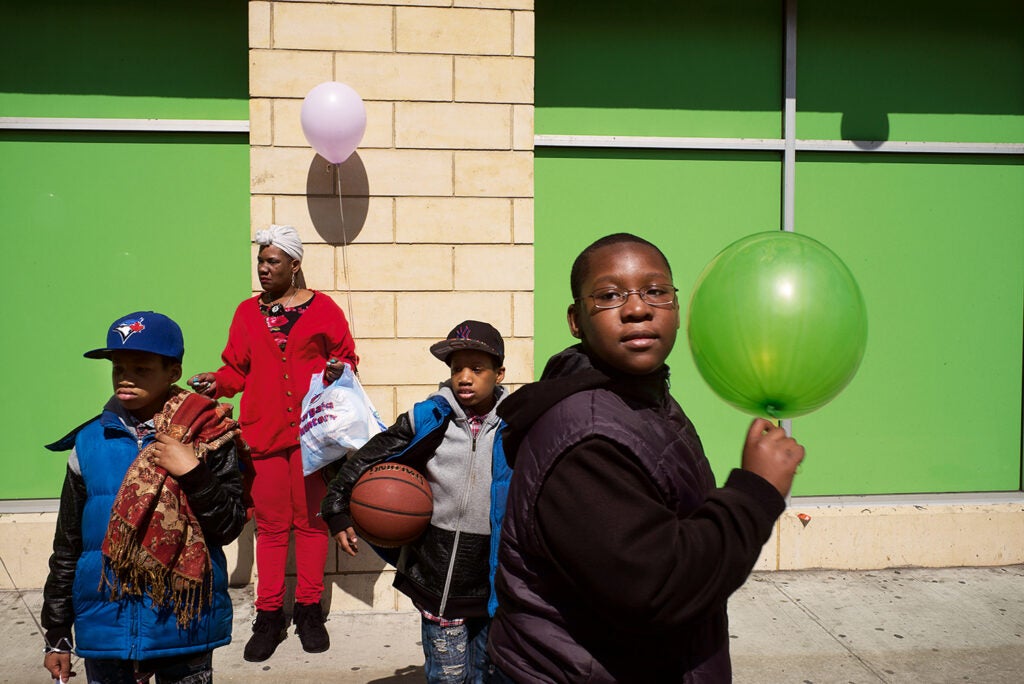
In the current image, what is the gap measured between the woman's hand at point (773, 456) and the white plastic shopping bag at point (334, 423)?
2.97 meters

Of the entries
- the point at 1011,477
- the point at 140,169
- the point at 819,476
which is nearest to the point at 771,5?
the point at 819,476

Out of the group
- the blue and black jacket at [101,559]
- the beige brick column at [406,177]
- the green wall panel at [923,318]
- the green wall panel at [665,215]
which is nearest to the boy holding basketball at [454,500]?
the blue and black jacket at [101,559]

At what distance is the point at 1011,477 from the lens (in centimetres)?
612

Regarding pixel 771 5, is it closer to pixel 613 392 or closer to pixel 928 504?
pixel 928 504

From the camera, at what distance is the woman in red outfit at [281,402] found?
4750 millimetres

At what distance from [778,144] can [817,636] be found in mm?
3217

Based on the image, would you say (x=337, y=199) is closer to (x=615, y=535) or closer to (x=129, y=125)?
(x=129, y=125)

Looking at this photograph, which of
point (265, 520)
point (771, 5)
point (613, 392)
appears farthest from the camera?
point (771, 5)

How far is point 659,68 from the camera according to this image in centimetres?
580

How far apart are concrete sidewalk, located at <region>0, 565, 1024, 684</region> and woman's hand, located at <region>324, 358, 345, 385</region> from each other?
150 cm

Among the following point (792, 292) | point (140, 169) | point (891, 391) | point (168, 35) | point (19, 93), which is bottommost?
point (891, 391)

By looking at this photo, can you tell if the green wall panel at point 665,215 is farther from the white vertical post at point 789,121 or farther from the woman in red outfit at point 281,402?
the woman in red outfit at point 281,402

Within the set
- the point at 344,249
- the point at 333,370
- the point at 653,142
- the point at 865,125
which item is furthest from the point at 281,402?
the point at 865,125

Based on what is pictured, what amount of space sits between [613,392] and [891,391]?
4839 mm
